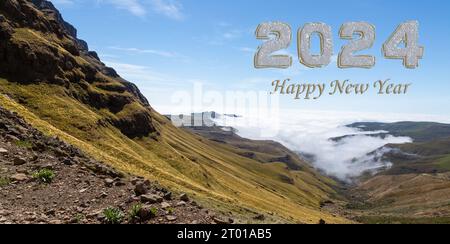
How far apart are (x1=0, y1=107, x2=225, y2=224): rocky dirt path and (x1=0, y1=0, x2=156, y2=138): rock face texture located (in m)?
103

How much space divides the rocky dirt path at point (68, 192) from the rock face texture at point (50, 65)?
103099 mm

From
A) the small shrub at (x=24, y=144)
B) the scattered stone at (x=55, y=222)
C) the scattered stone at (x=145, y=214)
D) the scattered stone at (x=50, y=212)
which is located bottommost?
the scattered stone at (x=55, y=222)

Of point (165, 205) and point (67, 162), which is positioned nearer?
point (165, 205)

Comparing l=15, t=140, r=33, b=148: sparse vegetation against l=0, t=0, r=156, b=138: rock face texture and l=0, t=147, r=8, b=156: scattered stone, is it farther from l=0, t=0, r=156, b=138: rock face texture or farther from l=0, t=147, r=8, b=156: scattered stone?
l=0, t=0, r=156, b=138: rock face texture

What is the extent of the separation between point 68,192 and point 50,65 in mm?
126407

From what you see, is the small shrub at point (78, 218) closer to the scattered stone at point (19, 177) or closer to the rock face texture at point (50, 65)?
the scattered stone at point (19, 177)

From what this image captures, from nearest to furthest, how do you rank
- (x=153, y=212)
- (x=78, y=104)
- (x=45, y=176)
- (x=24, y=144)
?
1. (x=153, y=212)
2. (x=45, y=176)
3. (x=24, y=144)
4. (x=78, y=104)

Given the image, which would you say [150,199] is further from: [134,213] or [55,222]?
[55,222]

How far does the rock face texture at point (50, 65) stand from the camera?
125625 mm

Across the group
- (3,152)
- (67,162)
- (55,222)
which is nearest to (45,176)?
(67,162)

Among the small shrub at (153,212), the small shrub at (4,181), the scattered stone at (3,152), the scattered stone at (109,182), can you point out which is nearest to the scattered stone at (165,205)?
the small shrub at (153,212)

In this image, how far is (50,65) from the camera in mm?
137500
